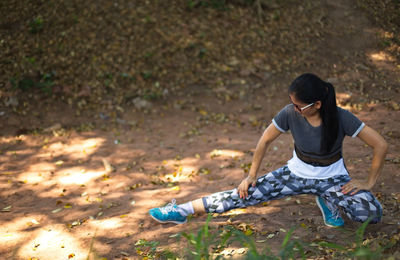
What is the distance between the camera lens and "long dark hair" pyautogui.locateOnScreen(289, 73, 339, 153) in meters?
2.52

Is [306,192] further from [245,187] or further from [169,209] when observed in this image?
[169,209]

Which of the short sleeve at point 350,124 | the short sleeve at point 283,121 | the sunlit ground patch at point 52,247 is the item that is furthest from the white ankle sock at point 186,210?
the short sleeve at point 350,124

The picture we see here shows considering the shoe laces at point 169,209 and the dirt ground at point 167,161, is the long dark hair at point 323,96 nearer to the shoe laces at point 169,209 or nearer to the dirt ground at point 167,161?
the dirt ground at point 167,161

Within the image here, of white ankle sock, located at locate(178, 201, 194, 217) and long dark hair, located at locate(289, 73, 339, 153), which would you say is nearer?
long dark hair, located at locate(289, 73, 339, 153)

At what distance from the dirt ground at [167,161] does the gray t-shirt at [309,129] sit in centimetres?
67

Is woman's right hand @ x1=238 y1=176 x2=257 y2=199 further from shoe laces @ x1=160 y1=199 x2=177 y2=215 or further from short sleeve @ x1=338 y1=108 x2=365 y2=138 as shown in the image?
short sleeve @ x1=338 y1=108 x2=365 y2=138

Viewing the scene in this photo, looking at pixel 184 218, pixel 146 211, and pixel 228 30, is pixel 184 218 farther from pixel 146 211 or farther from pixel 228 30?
pixel 228 30

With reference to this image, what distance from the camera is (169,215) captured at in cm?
321

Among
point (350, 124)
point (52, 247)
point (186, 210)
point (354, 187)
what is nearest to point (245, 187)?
point (186, 210)

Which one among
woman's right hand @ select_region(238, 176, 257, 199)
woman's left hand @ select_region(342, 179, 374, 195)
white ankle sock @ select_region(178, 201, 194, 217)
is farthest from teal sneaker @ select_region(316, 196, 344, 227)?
white ankle sock @ select_region(178, 201, 194, 217)

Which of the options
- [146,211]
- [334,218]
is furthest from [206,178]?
[334,218]

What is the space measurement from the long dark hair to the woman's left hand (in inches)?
13.7

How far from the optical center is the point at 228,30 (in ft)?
26.7

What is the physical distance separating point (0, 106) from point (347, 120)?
6060 mm
